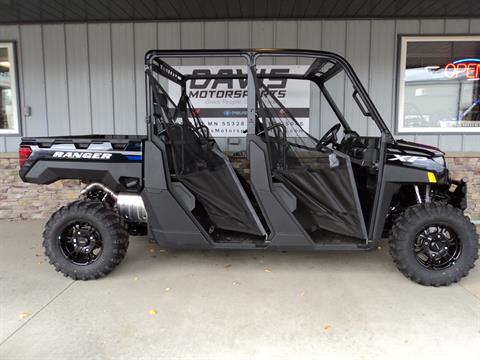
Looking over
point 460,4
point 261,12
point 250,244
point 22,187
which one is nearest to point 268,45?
point 261,12

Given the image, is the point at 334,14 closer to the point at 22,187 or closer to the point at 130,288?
the point at 130,288

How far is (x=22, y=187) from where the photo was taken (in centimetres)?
585

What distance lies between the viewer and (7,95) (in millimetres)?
5863

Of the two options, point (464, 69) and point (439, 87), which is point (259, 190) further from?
point (464, 69)

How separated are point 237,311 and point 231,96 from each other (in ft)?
11.5

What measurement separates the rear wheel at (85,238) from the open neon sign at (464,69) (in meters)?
5.05

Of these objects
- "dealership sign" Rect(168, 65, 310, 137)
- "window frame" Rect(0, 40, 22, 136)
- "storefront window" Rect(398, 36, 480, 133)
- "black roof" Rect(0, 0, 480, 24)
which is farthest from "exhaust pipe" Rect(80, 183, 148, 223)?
"storefront window" Rect(398, 36, 480, 133)

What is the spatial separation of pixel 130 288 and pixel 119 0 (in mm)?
3532

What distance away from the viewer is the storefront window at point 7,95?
5.79 meters

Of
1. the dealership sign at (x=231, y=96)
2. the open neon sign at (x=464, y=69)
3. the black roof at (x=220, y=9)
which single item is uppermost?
the black roof at (x=220, y=9)

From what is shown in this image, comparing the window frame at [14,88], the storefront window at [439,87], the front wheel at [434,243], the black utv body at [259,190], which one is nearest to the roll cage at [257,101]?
the black utv body at [259,190]

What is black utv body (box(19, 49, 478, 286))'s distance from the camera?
3324 millimetres

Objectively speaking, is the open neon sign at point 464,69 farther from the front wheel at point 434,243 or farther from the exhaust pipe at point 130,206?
the exhaust pipe at point 130,206

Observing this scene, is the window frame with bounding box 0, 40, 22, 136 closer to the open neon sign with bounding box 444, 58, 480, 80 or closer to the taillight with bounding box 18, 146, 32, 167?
the taillight with bounding box 18, 146, 32, 167
